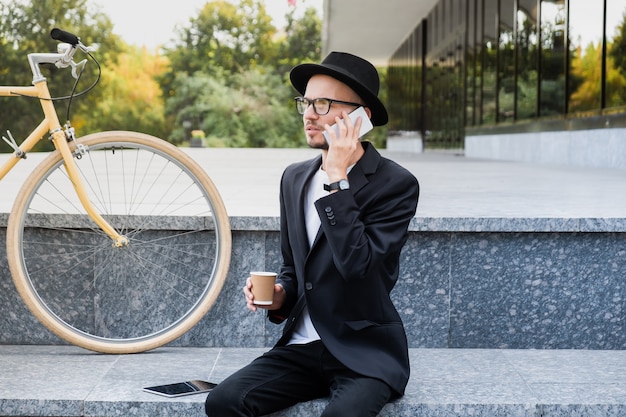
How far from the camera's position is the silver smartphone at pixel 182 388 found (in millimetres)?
3684

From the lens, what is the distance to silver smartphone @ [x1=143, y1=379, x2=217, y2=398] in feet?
12.1

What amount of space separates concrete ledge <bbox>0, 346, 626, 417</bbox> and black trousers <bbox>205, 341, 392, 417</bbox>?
112 millimetres

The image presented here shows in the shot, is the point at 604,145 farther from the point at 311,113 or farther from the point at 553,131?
the point at 311,113

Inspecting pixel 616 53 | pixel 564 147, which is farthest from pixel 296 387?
pixel 564 147

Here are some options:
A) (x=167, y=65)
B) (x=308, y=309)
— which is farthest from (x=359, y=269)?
(x=167, y=65)

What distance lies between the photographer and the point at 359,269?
319 cm

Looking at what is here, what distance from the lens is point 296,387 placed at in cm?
348

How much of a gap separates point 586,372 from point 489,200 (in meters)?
1.98

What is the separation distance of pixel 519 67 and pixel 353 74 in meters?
15.2

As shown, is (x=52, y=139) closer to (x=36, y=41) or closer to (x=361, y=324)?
(x=361, y=324)

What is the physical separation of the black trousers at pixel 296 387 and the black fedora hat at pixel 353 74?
919 millimetres

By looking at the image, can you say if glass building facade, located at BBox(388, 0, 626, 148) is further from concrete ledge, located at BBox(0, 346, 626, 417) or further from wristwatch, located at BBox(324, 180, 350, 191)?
wristwatch, located at BBox(324, 180, 350, 191)

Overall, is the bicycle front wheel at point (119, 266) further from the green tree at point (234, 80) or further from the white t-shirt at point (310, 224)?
the green tree at point (234, 80)

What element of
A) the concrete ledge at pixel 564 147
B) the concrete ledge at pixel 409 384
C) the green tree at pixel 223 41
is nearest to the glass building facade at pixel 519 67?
the concrete ledge at pixel 564 147
